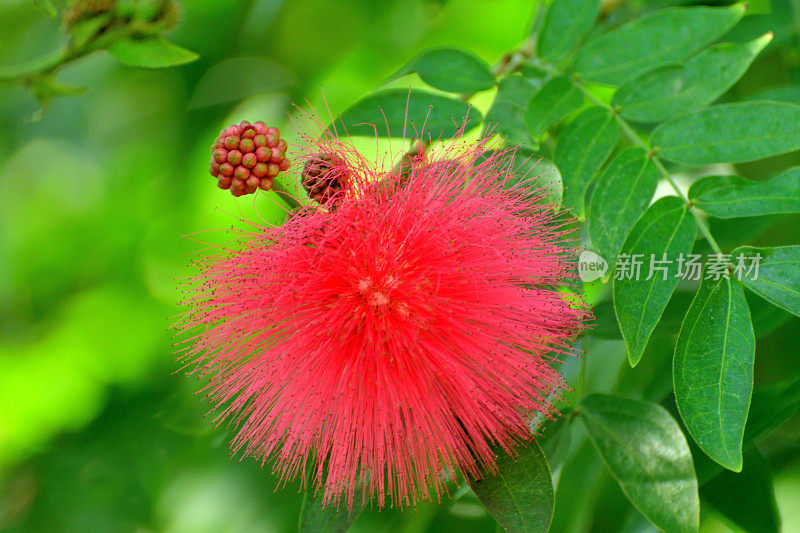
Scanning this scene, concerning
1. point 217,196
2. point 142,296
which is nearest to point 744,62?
point 217,196

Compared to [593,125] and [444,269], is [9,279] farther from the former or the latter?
[593,125]

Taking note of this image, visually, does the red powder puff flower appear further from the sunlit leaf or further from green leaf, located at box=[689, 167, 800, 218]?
the sunlit leaf

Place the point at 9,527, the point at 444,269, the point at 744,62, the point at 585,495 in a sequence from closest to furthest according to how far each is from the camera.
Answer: the point at 444,269 < the point at 744,62 < the point at 585,495 < the point at 9,527

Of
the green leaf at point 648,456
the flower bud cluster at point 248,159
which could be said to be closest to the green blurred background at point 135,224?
the flower bud cluster at point 248,159

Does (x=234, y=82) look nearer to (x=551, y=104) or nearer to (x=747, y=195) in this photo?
(x=551, y=104)

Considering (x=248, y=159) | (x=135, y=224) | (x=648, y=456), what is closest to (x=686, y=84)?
(x=648, y=456)
